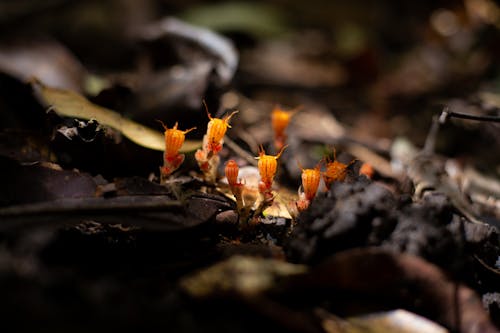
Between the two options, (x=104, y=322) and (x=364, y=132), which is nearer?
(x=104, y=322)

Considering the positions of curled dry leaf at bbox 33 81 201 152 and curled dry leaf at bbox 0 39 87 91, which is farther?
curled dry leaf at bbox 0 39 87 91

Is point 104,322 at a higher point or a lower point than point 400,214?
lower

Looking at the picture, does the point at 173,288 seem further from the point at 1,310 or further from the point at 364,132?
the point at 364,132

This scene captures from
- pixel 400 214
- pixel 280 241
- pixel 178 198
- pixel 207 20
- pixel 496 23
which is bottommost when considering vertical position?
pixel 280 241

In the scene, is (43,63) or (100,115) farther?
(43,63)

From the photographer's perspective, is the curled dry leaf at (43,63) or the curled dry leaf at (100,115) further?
the curled dry leaf at (43,63)

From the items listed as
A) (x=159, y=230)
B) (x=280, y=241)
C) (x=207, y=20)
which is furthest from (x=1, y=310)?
(x=207, y=20)

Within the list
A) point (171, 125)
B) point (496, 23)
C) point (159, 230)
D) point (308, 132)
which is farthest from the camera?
point (496, 23)

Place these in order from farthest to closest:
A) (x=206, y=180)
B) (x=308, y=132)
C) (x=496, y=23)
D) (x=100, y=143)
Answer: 1. (x=496, y=23)
2. (x=308, y=132)
3. (x=206, y=180)
4. (x=100, y=143)
